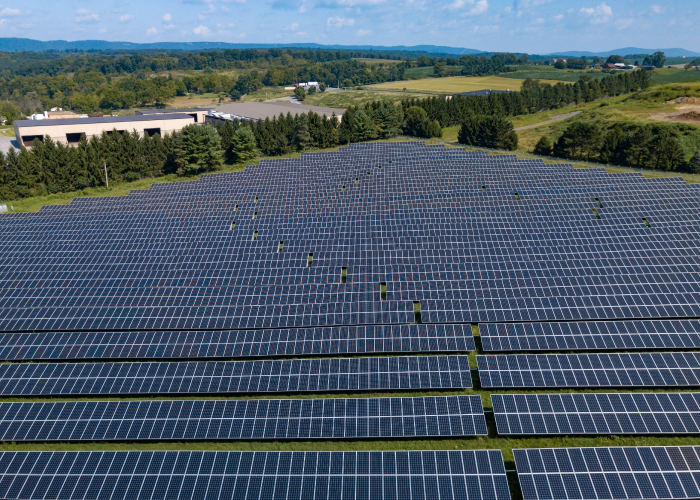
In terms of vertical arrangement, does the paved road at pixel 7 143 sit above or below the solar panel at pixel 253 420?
above

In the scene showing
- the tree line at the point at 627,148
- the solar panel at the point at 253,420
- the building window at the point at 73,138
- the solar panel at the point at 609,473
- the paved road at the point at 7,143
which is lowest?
the solar panel at the point at 253,420

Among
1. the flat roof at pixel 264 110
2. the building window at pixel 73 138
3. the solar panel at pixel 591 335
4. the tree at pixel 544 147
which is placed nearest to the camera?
the solar panel at pixel 591 335

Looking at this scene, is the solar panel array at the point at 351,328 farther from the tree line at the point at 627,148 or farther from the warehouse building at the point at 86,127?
the warehouse building at the point at 86,127

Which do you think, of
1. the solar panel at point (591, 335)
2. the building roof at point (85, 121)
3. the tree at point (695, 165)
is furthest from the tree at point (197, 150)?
the tree at point (695, 165)

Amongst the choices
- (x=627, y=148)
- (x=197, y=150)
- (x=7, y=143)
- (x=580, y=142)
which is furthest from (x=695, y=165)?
(x=7, y=143)

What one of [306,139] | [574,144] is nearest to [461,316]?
[574,144]

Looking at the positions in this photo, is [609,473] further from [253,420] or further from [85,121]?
[85,121]

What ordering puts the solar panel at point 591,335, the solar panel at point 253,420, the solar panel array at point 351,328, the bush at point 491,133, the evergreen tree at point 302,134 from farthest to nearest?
1. the evergreen tree at point 302,134
2. the bush at point 491,133
3. the solar panel at point 591,335
4. the solar panel at point 253,420
5. the solar panel array at point 351,328
